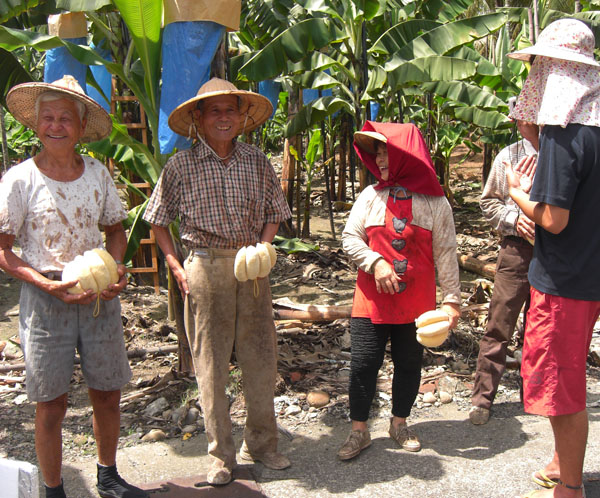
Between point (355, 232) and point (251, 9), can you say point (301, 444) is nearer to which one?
point (355, 232)

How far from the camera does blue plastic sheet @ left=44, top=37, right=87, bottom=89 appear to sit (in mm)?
5113

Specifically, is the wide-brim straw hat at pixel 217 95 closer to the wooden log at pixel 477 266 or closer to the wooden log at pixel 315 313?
the wooden log at pixel 315 313

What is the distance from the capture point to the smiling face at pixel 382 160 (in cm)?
366

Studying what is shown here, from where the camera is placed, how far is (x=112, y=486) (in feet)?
10.7

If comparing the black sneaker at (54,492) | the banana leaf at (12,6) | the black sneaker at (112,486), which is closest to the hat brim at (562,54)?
the black sneaker at (112,486)

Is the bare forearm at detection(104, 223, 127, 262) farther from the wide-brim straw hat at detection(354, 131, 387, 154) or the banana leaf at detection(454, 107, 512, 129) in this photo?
the banana leaf at detection(454, 107, 512, 129)

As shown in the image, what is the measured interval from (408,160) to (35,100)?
2.02 meters

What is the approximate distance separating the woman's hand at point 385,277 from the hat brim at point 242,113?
1.15 meters

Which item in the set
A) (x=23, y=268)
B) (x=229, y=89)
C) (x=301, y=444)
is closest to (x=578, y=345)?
(x=301, y=444)

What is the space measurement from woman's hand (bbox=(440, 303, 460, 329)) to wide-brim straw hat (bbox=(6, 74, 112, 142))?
A: 216cm

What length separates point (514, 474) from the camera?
140 inches

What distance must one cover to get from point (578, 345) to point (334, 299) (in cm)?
476

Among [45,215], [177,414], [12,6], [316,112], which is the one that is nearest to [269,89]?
[316,112]

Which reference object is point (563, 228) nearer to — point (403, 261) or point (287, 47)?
point (403, 261)
